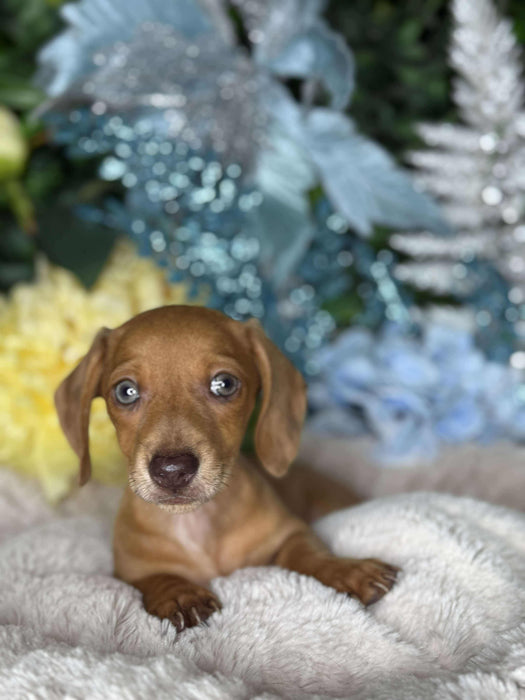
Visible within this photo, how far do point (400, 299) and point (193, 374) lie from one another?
137 centimetres

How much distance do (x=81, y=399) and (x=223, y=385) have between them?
34cm

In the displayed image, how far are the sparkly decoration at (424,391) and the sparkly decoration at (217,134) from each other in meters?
0.40

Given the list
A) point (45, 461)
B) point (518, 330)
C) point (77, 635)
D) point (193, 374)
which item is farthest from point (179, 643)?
point (518, 330)

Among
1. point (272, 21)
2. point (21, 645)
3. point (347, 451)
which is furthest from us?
point (347, 451)

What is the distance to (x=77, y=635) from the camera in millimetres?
1366

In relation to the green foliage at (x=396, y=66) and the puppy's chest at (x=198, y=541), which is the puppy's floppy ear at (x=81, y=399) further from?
the green foliage at (x=396, y=66)

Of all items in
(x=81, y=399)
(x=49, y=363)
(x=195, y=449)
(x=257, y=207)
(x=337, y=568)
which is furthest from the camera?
(x=257, y=207)

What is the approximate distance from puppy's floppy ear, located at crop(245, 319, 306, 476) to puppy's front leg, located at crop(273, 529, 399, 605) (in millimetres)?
174

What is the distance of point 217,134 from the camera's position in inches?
98.7

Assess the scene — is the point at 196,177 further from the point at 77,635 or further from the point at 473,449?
the point at 77,635

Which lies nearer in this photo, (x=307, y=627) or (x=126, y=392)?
(x=307, y=627)

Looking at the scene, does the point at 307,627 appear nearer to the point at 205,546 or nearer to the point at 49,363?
the point at 205,546

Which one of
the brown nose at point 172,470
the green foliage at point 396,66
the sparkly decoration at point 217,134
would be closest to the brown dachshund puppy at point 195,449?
the brown nose at point 172,470

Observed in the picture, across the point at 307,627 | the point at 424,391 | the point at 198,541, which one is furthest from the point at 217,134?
the point at 307,627
